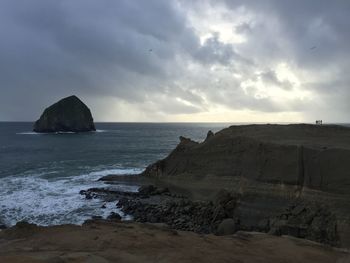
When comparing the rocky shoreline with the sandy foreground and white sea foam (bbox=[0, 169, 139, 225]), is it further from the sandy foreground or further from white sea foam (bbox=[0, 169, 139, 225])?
the sandy foreground

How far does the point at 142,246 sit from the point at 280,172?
43.8ft

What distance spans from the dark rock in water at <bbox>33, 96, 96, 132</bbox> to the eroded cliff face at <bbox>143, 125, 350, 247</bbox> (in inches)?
4437

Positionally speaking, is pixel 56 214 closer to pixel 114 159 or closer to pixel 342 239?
pixel 342 239

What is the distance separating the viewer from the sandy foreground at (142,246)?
14.7 metres

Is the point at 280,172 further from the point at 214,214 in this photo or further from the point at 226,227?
the point at 226,227

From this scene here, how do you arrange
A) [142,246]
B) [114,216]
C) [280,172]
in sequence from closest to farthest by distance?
[142,246]
[280,172]
[114,216]

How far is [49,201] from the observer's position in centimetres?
3275

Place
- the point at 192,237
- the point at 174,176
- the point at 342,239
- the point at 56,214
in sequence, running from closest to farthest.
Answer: the point at 192,237
the point at 342,239
the point at 56,214
the point at 174,176

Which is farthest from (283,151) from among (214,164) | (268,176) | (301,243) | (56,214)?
(56,214)

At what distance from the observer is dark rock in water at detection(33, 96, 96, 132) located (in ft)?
470

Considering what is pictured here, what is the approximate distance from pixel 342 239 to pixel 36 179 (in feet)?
101

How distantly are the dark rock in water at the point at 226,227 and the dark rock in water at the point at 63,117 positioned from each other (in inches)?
4916

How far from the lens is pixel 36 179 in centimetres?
4303

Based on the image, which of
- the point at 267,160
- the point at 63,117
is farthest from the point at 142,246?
the point at 63,117
